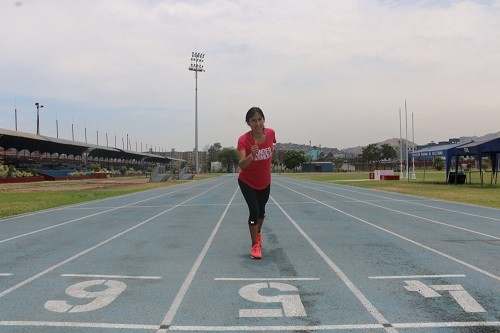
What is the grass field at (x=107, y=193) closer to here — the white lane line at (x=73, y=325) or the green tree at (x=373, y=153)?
the white lane line at (x=73, y=325)

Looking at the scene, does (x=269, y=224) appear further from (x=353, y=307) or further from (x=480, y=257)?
(x=353, y=307)

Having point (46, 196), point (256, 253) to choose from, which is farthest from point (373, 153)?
point (256, 253)

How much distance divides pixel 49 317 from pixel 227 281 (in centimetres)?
180

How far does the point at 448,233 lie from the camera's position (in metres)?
8.20

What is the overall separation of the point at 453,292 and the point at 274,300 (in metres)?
1.75

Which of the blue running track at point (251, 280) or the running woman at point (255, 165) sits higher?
the running woman at point (255, 165)

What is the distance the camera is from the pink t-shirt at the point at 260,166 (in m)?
5.73

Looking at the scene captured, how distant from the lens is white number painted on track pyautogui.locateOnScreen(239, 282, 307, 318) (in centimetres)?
372

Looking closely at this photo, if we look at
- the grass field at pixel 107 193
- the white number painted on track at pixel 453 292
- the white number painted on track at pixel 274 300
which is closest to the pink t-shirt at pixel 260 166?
the white number painted on track at pixel 274 300

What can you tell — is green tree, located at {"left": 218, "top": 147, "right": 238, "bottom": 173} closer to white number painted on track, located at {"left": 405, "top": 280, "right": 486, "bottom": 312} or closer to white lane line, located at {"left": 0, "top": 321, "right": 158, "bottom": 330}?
white number painted on track, located at {"left": 405, "top": 280, "right": 486, "bottom": 312}

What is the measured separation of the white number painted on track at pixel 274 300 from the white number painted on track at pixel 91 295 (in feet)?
4.12

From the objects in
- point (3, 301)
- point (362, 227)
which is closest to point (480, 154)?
point (362, 227)

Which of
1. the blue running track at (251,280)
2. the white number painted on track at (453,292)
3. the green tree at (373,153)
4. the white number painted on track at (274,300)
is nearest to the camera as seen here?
the blue running track at (251,280)

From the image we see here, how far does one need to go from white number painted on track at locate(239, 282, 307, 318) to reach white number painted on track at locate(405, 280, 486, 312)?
1217 millimetres
